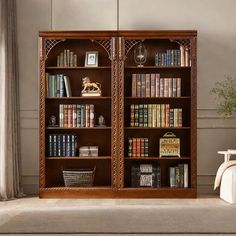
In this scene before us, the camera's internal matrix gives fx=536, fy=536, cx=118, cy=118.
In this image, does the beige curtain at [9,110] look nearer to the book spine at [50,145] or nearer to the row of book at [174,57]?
the book spine at [50,145]

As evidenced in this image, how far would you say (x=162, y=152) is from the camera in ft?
22.0

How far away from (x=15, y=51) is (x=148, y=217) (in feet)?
9.65

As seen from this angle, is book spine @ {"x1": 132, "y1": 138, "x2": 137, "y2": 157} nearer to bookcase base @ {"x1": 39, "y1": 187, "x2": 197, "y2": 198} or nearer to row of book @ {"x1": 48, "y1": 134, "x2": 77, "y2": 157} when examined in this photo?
bookcase base @ {"x1": 39, "y1": 187, "x2": 197, "y2": 198}

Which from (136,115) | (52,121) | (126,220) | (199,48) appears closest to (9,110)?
(52,121)

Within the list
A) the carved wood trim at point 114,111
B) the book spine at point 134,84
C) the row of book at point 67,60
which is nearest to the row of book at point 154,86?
the book spine at point 134,84

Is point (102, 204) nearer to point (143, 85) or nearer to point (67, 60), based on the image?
point (143, 85)

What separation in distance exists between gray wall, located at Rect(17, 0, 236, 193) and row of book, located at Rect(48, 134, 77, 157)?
44cm

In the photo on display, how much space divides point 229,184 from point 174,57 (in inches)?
67.2

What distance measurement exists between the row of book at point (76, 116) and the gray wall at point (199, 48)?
51cm

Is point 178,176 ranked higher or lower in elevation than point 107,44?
lower

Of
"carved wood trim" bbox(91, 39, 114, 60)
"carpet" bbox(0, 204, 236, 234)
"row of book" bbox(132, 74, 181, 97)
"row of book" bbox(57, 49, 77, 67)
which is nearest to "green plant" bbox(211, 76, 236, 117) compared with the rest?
"row of book" bbox(132, 74, 181, 97)

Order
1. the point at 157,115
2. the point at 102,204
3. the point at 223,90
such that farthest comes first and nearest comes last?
the point at 223,90
the point at 157,115
the point at 102,204

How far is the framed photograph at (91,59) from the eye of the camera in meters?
6.76

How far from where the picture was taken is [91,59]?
680cm
